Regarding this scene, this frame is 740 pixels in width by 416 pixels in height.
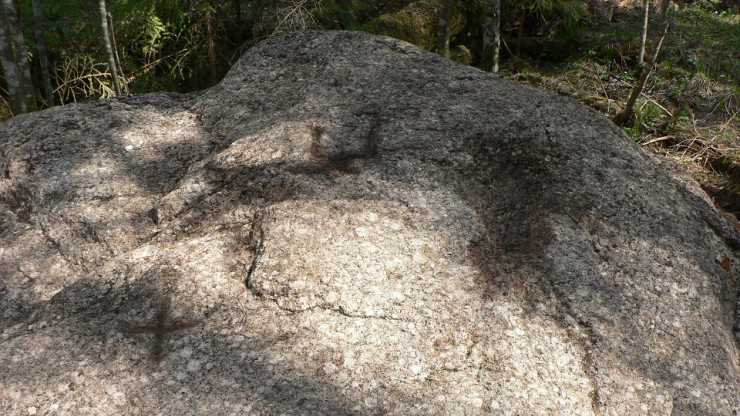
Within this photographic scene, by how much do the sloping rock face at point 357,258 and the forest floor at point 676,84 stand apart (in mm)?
2413

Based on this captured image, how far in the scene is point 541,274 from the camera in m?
1.99

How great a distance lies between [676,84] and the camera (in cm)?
609

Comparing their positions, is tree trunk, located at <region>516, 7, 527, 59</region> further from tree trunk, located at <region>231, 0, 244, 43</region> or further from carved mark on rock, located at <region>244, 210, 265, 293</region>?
carved mark on rock, located at <region>244, 210, 265, 293</region>

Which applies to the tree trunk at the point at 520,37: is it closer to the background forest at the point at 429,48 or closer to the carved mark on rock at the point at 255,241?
the background forest at the point at 429,48

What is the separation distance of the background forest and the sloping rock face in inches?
116

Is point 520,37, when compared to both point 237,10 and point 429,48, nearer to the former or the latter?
point 429,48

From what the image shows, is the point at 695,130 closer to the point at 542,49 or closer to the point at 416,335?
the point at 542,49

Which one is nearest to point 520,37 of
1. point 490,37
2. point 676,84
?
point 490,37

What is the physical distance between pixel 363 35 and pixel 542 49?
456 cm

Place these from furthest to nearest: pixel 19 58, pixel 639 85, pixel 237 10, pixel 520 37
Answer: pixel 520 37 < pixel 237 10 < pixel 19 58 < pixel 639 85

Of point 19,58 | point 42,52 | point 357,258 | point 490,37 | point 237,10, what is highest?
point 357,258

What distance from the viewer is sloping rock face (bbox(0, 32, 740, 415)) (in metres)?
1.63

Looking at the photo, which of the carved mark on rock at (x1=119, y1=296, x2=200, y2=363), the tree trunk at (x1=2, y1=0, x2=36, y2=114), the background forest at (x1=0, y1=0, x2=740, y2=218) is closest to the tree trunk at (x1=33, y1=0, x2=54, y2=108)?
the background forest at (x1=0, y1=0, x2=740, y2=218)

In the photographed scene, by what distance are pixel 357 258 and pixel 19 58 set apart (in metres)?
4.95
